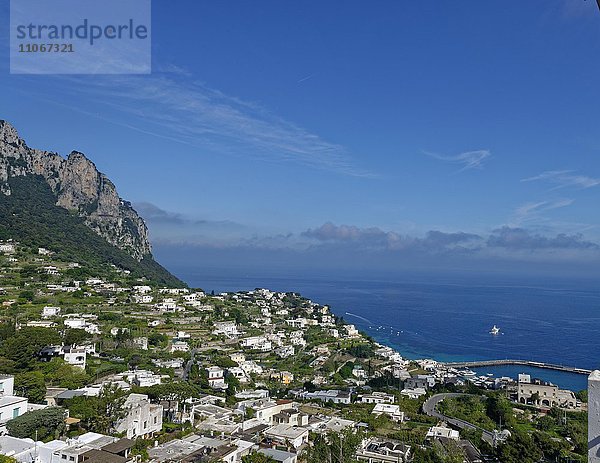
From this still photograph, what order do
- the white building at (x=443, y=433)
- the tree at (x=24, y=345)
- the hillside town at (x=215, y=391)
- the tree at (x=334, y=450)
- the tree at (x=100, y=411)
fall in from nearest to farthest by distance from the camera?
the tree at (x=334, y=450)
the hillside town at (x=215, y=391)
the tree at (x=100, y=411)
the white building at (x=443, y=433)
the tree at (x=24, y=345)

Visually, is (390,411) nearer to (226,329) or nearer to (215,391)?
(215,391)

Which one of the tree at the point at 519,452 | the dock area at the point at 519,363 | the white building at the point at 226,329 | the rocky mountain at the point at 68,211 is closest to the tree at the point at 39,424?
the tree at the point at 519,452

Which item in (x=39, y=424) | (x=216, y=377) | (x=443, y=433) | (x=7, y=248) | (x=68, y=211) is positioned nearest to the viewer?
(x=39, y=424)

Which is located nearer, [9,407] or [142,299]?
[9,407]

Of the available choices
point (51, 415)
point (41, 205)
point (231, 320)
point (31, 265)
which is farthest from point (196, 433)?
point (41, 205)

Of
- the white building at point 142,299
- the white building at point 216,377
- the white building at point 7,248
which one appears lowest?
the white building at point 216,377

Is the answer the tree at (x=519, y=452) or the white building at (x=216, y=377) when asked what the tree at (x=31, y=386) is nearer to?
the white building at (x=216, y=377)

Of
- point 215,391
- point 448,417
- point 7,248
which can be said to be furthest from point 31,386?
point 7,248
